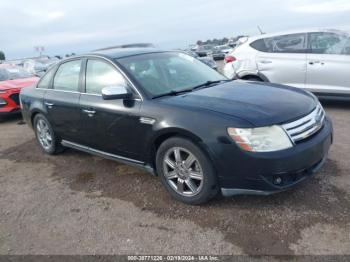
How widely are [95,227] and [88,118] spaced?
1.54 meters

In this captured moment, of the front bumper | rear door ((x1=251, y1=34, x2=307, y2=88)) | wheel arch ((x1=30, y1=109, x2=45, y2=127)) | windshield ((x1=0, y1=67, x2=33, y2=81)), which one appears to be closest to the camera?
the front bumper

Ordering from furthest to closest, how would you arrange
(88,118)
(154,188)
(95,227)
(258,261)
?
(88,118) → (154,188) → (95,227) → (258,261)

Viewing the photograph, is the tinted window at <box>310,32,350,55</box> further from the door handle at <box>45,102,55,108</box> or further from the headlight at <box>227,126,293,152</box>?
the door handle at <box>45,102,55,108</box>

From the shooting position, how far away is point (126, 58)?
4.43 m

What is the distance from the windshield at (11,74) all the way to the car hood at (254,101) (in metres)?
7.64

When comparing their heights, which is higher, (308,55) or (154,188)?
(308,55)

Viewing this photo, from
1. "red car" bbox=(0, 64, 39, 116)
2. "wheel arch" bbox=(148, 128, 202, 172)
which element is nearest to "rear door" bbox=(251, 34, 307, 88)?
"wheel arch" bbox=(148, 128, 202, 172)

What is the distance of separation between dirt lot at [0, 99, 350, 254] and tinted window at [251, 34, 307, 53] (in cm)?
306

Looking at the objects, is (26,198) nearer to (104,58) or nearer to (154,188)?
(154,188)

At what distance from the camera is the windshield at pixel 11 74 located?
9943 millimetres

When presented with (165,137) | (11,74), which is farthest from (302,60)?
(11,74)

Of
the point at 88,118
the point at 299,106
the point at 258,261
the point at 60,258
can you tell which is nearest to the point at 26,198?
the point at 88,118

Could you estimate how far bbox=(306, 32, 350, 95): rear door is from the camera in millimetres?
6781

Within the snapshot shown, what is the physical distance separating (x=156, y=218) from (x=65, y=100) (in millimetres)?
2282
